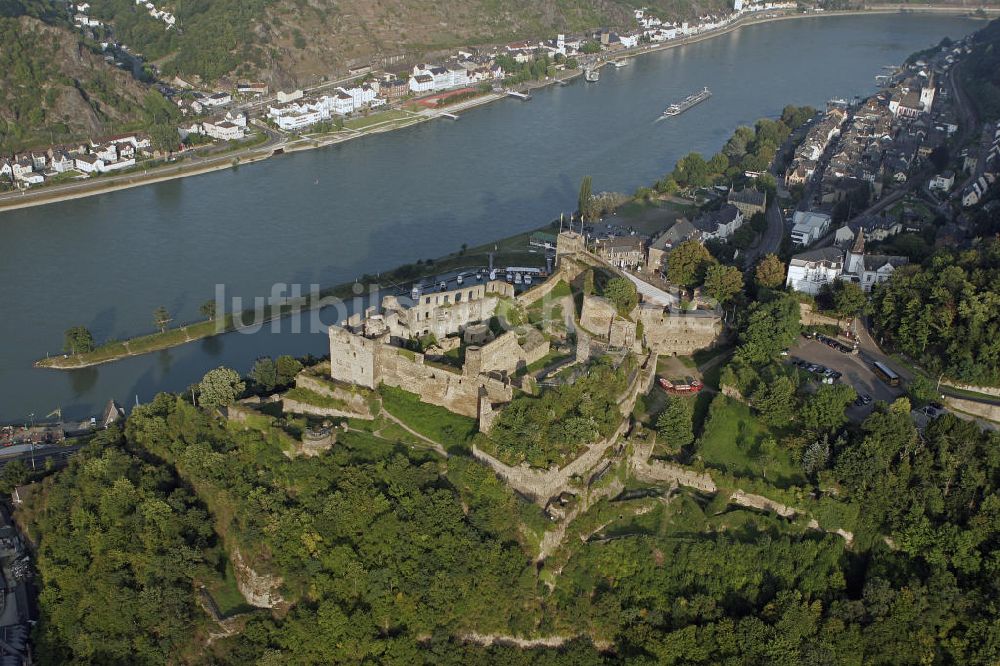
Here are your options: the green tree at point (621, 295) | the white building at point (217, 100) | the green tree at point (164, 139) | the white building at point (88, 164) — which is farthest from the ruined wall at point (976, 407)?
the white building at point (217, 100)

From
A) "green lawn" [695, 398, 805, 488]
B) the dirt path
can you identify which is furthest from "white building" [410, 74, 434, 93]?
"green lawn" [695, 398, 805, 488]

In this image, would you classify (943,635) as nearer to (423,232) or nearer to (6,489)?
(6,489)

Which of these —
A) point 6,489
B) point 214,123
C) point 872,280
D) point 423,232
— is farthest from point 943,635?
point 214,123

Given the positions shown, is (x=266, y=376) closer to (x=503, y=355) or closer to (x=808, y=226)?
(x=503, y=355)

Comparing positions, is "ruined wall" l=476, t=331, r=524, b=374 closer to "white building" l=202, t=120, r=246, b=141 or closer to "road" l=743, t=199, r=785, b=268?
"road" l=743, t=199, r=785, b=268

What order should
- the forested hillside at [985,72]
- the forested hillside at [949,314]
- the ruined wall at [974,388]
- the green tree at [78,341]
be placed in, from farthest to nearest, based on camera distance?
1. the forested hillside at [985,72]
2. the green tree at [78,341]
3. the forested hillside at [949,314]
4. the ruined wall at [974,388]

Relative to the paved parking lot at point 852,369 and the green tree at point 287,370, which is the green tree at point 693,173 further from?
the green tree at point 287,370
